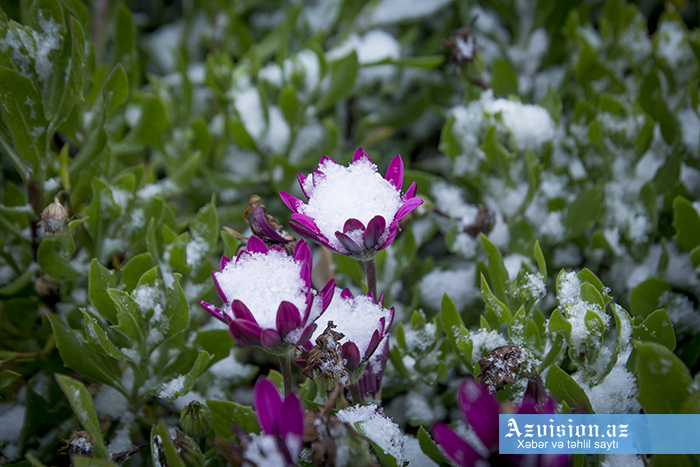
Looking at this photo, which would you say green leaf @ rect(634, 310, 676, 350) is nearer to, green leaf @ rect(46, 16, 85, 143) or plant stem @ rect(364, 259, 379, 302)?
plant stem @ rect(364, 259, 379, 302)

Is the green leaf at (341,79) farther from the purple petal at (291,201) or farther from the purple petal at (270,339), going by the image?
the purple petal at (270,339)

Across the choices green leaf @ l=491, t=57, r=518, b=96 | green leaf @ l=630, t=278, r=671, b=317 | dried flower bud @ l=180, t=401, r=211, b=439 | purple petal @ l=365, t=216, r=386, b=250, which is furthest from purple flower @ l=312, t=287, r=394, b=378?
green leaf @ l=491, t=57, r=518, b=96

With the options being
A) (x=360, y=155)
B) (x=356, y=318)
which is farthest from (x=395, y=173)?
(x=356, y=318)

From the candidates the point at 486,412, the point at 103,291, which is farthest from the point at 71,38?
the point at 486,412

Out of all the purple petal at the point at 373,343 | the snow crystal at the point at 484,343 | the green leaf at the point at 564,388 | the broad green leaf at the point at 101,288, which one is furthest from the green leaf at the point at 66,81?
the green leaf at the point at 564,388

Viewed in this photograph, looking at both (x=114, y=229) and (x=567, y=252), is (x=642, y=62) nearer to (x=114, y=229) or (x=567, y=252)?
(x=567, y=252)
